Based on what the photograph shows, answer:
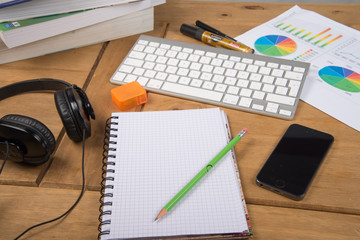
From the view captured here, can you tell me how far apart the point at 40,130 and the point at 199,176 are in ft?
0.94

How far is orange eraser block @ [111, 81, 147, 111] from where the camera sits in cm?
66

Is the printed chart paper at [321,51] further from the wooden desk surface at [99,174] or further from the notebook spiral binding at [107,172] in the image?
the notebook spiral binding at [107,172]

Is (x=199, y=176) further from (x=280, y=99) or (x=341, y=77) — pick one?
(x=341, y=77)

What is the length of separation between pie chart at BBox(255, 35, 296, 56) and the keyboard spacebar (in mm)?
233

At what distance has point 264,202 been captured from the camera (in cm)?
52

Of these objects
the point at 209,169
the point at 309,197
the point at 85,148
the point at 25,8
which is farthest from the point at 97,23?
the point at 309,197

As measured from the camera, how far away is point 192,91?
0.70 meters

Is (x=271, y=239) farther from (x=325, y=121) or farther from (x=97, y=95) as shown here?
(x=97, y=95)

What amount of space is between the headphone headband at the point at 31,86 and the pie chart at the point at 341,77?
613 mm

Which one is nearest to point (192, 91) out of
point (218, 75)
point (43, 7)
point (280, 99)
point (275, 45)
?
point (218, 75)

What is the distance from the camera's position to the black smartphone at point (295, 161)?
A: 20.6 inches

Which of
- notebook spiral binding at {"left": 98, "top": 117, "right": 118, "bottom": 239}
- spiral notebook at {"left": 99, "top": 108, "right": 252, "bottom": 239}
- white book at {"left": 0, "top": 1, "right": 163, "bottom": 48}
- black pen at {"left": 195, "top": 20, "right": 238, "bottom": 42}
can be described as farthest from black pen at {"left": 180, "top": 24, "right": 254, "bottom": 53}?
notebook spiral binding at {"left": 98, "top": 117, "right": 118, "bottom": 239}

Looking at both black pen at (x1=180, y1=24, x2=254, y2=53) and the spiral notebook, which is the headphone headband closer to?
the spiral notebook

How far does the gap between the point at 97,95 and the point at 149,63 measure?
5.9 inches
